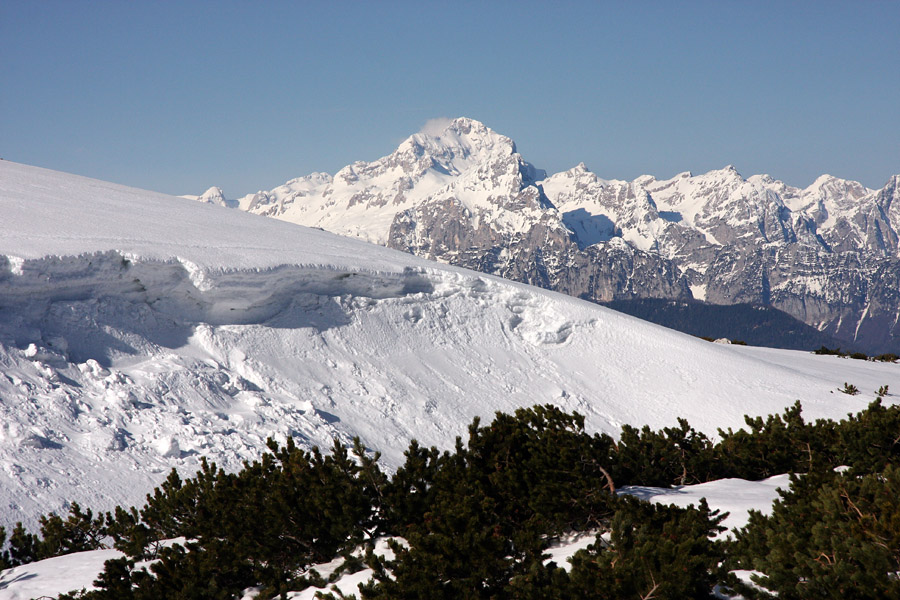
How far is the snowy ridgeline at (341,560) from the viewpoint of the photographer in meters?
7.68

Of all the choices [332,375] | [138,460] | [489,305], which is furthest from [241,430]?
[489,305]

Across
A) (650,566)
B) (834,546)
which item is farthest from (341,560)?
(834,546)

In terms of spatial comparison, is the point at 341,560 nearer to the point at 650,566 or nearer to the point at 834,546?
the point at 650,566

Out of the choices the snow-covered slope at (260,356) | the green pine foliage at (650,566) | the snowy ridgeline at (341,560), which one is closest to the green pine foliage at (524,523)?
the green pine foliage at (650,566)

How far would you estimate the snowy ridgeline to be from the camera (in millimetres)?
7680

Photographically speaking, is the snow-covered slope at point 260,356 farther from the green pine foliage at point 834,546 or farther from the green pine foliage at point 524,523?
the green pine foliage at point 834,546

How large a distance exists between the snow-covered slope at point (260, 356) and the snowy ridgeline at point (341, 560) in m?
2.74

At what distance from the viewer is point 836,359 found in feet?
93.7

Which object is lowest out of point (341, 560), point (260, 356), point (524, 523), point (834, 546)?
point (341, 560)

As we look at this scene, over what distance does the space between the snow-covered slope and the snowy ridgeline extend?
274cm

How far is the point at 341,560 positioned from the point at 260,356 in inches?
425

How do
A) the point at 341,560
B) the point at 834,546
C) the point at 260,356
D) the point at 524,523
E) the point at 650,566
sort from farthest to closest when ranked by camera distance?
the point at 260,356 < the point at 341,560 < the point at 524,523 < the point at 650,566 < the point at 834,546

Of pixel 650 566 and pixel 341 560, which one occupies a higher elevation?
pixel 650 566

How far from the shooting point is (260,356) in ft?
59.7
